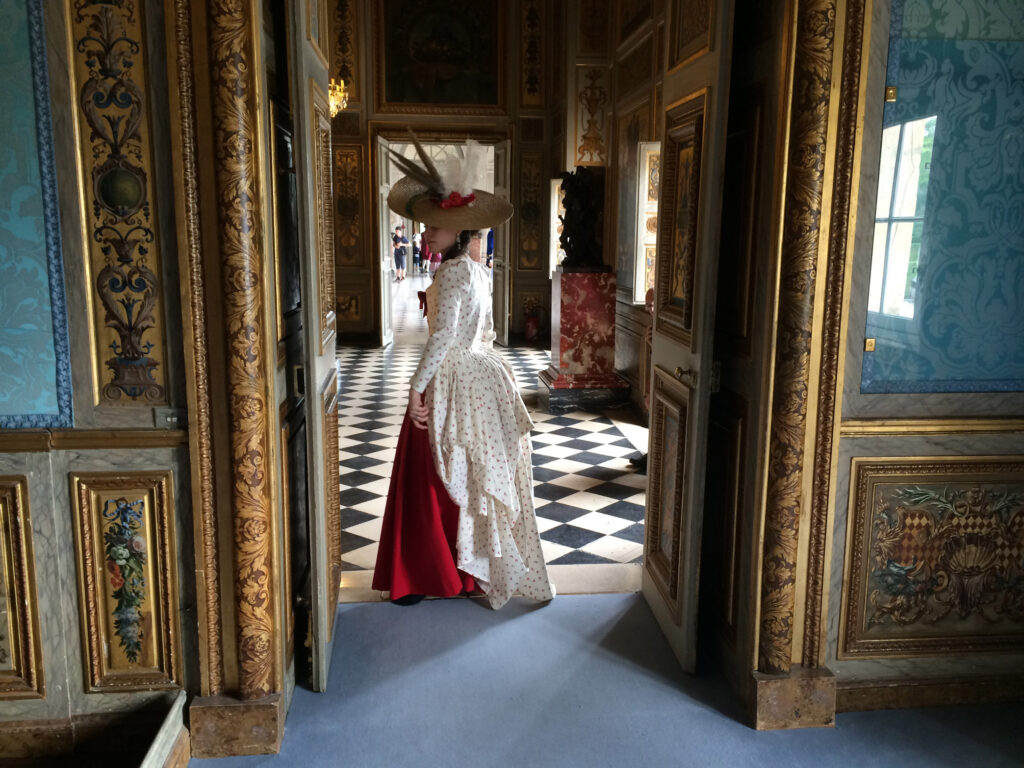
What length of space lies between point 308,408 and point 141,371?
0.48m

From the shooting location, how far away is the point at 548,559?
4.01m

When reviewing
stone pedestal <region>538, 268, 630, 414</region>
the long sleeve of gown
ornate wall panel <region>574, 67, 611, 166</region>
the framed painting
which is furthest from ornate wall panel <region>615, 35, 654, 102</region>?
the long sleeve of gown

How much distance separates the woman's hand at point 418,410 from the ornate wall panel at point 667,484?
94cm

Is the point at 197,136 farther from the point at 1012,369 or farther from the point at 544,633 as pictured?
the point at 1012,369

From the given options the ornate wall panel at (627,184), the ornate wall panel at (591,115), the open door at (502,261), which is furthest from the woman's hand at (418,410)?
the open door at (502,261)

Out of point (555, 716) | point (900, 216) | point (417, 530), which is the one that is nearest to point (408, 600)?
point (417, 530)

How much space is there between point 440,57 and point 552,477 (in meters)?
7.19

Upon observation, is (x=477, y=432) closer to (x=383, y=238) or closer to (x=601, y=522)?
(x=601, y=522)

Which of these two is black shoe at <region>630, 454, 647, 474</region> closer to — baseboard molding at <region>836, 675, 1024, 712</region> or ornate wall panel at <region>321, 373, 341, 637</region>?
ornate wall panel at <region>321, 373, 341, 637</region>

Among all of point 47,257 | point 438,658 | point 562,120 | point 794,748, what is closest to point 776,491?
point 794,748

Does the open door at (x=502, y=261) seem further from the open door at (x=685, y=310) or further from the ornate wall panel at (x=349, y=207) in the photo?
the open door at (x=685, y=310)

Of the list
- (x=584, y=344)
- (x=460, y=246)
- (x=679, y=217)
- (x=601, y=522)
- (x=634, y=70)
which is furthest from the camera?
(x=634, y=70)

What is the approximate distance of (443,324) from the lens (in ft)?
10.5

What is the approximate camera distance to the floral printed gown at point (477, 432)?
3.22 metres
